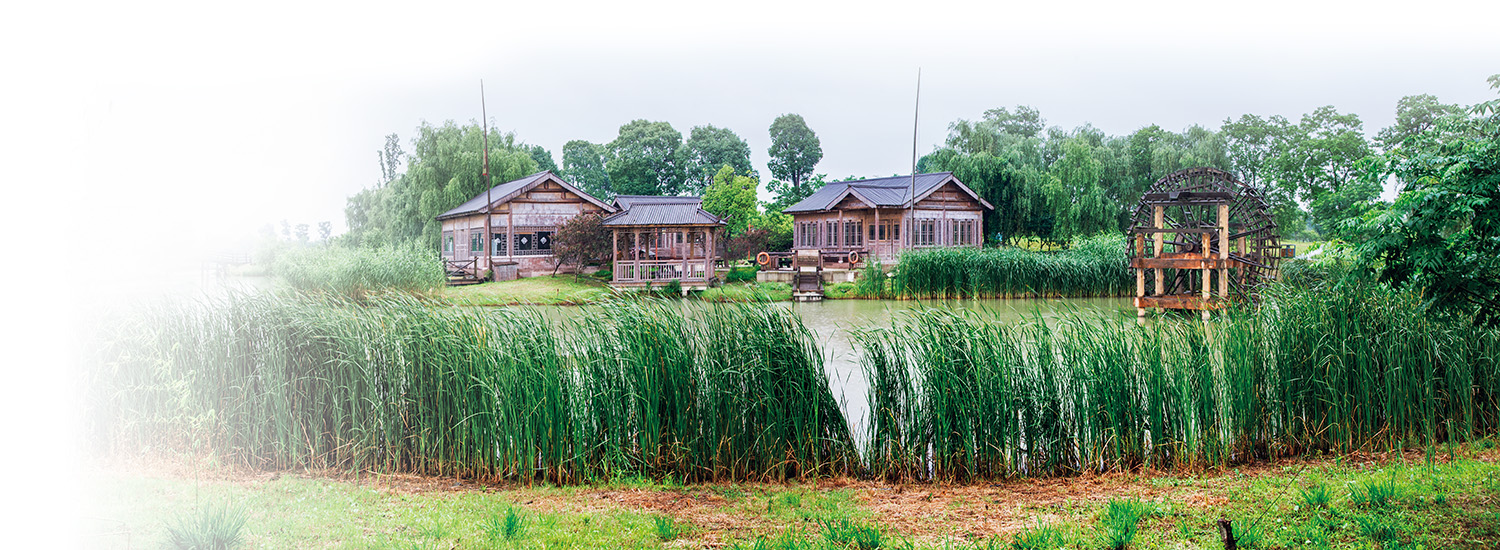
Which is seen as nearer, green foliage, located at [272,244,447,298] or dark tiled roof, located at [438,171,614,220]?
green foliage, located at [272,244,447,298]

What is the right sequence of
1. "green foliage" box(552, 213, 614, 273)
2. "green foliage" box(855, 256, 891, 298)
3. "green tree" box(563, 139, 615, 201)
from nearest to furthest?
"green foliage" box(855, 256, 891, 298) < "green foliage" box(552, 213, 614, 273) < "green tree" box(563, 139, 615, 201)

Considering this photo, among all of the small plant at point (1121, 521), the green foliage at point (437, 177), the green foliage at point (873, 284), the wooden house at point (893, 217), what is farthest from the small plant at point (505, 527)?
the green foliage at point (437, 177)

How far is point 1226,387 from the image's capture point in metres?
5.43

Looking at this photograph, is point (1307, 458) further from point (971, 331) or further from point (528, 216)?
point (528, 216)

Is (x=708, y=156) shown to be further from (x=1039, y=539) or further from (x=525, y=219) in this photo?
(x=1039, y=539)

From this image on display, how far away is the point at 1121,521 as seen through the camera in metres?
3.81

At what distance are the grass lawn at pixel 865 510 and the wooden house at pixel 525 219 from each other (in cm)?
Result: 2069

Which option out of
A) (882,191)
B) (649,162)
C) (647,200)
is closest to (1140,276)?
(882,191)

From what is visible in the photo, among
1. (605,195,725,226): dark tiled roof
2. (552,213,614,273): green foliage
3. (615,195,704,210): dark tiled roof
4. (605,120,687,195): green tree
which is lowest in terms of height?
(552,213,614,273): green foliage

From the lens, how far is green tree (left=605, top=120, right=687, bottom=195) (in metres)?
39.4

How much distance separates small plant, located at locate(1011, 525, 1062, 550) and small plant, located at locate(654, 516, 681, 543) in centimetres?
151

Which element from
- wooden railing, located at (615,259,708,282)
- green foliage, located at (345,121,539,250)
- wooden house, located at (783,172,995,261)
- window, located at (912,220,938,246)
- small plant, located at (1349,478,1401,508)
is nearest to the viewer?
small plant, located at (1349,478,1401,508)

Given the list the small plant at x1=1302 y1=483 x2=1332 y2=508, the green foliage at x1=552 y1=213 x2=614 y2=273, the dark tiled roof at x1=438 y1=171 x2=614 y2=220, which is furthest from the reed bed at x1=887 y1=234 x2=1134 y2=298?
the small plant at x1=1302 y1=483 x2=1332 y2=508

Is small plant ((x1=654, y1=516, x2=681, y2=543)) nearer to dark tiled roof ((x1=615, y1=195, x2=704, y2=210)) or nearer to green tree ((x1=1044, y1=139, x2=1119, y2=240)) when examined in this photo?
dark tiled roof ((x1=615, y1=195, x2=704, y2=210))
